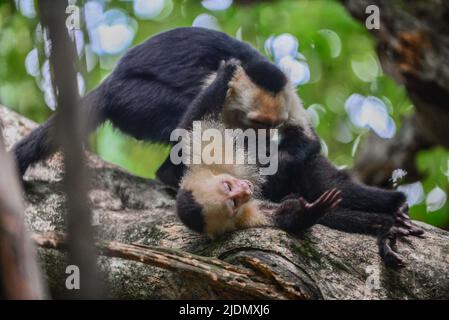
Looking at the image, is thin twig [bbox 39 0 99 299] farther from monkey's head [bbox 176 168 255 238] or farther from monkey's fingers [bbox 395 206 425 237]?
monkey's fingers [bbox 395 206 425 237]

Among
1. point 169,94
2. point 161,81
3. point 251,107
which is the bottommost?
point 251,107

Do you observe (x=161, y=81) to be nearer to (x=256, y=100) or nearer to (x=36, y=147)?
(x=256, y=100)

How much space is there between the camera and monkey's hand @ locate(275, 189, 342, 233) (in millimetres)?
4582

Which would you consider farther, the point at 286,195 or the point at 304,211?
the point at 286,195

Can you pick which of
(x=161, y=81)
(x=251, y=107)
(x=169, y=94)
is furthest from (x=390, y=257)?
(x=161, y=81)

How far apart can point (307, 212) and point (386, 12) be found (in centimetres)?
195

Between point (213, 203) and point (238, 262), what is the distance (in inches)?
22.4

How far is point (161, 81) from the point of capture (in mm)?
6410

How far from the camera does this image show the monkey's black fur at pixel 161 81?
6184mm

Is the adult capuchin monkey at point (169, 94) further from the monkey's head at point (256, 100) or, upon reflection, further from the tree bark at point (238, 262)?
the tree bark at point (238, 262)

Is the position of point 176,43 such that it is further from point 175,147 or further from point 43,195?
point 43,195

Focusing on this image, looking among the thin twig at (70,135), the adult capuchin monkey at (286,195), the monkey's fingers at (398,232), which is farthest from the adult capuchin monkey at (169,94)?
the thin twig at (70,135)
